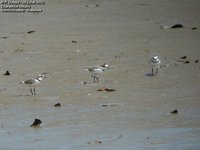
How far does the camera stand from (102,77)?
13172 mm

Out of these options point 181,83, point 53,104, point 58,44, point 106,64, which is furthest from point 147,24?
point 53,104

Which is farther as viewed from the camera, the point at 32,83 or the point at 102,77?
the point at 102,77

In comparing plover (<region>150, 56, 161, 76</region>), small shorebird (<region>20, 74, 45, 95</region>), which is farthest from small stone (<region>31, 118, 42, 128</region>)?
plover (<region>150, 56, 161, 76</region>)

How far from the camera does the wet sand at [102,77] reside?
8892mm

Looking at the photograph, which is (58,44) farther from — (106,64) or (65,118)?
(65,118)

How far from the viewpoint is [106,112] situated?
10266 mm

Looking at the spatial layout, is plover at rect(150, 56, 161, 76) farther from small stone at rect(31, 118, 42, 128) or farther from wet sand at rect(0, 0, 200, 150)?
small stone at rect(31, 118, 42, 128)

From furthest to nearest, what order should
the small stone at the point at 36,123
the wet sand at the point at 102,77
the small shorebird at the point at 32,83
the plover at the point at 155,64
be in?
the plover at the point at 155,64 → the small shorebird at the point at 32,83 → the small stone at the point at 36,123 → the wet sand at the point at 102,77

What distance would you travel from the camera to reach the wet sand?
889 cm

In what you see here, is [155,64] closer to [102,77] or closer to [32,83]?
[102,77]

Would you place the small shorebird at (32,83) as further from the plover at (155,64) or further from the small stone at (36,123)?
the small stone at (36,123)

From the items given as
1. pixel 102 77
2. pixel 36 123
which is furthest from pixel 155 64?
pixel 36 123

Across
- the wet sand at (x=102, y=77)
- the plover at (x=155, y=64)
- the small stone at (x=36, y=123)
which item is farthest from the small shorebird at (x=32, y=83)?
the small stone at (x=36, y=123)

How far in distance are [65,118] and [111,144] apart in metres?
1.74
